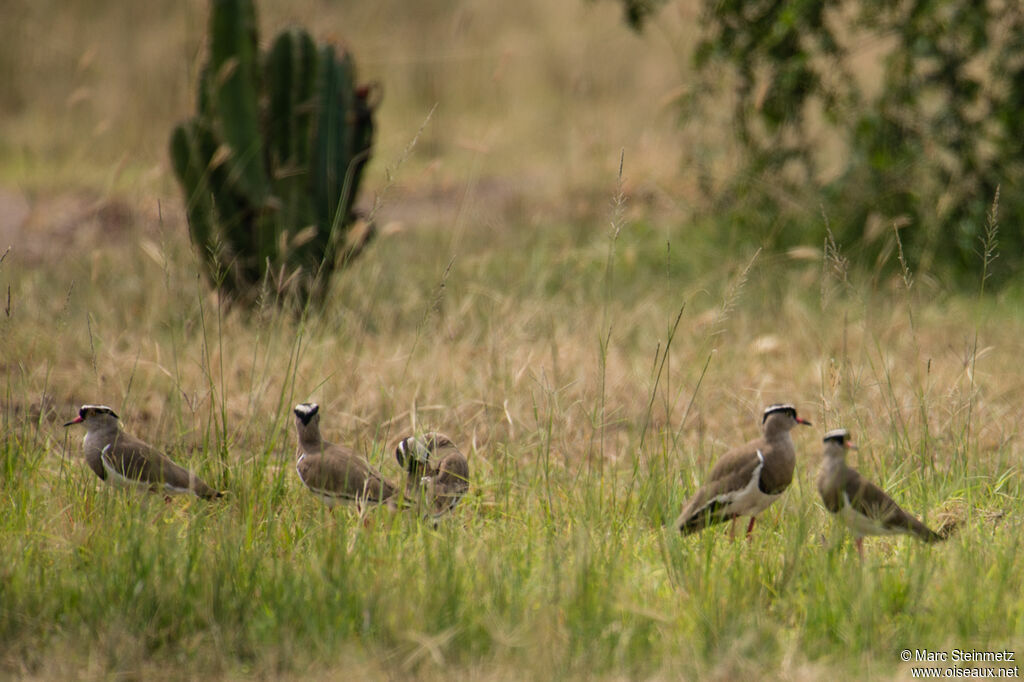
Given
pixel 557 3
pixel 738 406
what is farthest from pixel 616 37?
pixel 738 406

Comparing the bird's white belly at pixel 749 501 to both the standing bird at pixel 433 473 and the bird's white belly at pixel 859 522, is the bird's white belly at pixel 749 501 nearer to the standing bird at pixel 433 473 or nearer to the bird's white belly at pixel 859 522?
the bird's white belly at pixel 859 522

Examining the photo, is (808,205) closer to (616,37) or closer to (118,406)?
(118,406)

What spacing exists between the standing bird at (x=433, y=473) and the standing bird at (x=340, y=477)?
0.13 m

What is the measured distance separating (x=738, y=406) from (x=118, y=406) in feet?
9.91

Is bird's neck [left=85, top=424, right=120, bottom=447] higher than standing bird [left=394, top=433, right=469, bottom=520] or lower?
higher

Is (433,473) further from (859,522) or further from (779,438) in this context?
(859,522)

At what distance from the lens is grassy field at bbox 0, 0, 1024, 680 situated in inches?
129

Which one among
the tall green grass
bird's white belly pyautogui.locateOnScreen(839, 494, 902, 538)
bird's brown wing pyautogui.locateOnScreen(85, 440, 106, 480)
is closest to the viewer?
the tall green grass

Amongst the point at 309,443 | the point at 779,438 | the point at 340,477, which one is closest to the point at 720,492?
the point at 779,438

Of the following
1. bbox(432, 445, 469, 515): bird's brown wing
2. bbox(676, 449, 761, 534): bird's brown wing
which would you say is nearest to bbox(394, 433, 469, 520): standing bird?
bbox(432, 445, 469, 515): bird's brown wing

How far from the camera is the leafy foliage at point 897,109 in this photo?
324 inches

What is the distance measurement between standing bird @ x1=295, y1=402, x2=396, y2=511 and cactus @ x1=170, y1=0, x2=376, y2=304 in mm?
3124

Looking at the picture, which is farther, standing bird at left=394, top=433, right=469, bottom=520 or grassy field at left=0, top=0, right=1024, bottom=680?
standing bird at left=394, top=433, right=469, bottom=520

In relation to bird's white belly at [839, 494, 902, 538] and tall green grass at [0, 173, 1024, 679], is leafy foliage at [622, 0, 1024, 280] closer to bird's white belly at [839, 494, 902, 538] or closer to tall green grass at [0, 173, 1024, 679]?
tall green grass at [0, 173, 1024, 679]
